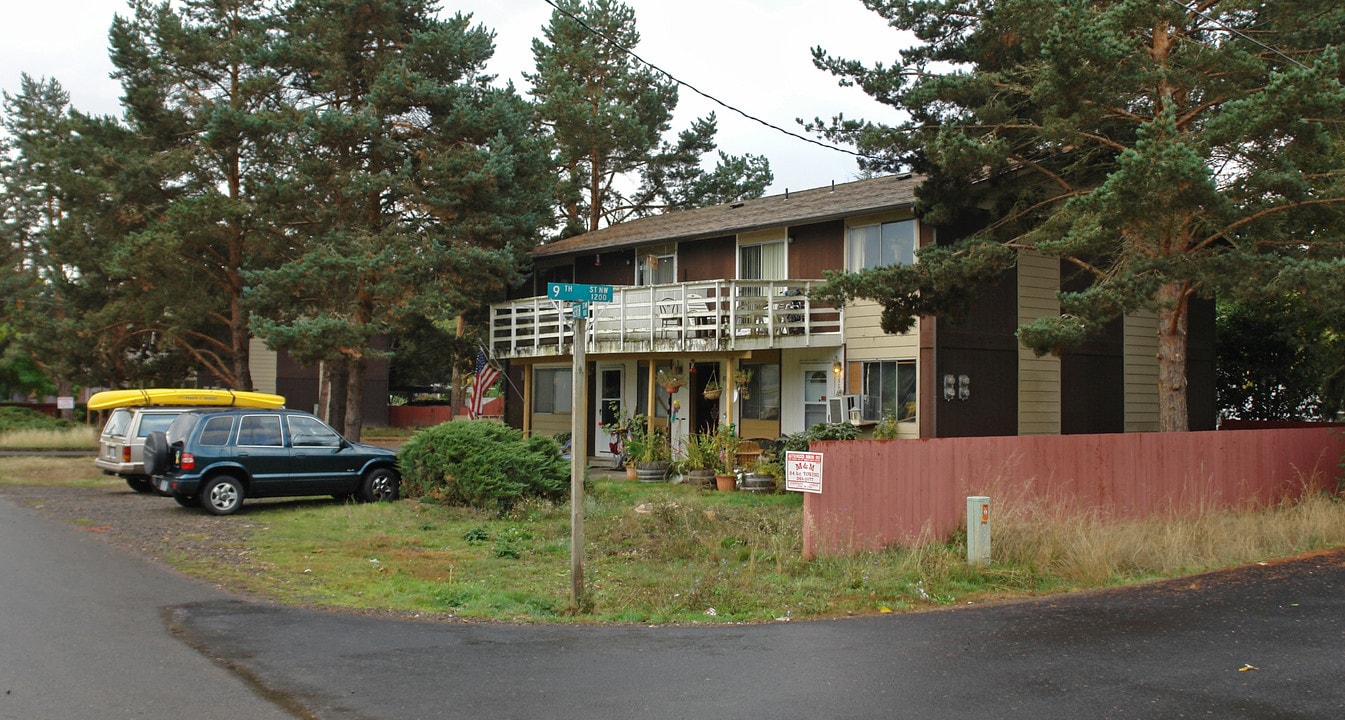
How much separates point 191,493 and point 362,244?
1053 cm

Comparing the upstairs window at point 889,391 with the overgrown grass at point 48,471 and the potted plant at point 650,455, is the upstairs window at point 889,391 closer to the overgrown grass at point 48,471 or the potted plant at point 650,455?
the potted plant at point 650,455

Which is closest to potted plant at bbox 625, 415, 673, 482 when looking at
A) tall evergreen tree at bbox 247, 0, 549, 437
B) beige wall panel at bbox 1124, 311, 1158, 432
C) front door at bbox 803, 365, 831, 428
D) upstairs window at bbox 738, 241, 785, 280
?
front door at bbox 803, 365, 831, 428

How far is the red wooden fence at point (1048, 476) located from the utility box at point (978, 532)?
0.83 meters

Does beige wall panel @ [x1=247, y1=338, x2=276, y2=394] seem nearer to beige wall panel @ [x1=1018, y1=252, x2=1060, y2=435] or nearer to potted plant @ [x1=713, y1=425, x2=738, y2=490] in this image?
potted plant @ [x1=713, y1=425, x2=738, y2=490]

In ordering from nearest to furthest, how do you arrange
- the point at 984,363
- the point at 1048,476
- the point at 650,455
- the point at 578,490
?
1. the point at 578,490
2. the point at 1048,476
3. the point at 984,363
4. the point at 650,455

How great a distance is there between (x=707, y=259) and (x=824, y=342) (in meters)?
4.93

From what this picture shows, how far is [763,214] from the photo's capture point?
24031 mm

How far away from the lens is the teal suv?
1606 cm

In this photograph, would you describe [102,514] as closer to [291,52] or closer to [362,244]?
[362,244]

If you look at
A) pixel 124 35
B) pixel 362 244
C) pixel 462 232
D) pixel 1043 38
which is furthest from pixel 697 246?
pixel 124 35

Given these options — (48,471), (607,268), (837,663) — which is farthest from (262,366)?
(837,663)

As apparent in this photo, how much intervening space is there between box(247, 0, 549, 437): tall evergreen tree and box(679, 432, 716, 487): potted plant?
8.07 meters

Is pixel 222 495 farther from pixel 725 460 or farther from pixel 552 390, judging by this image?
pixel 552 390

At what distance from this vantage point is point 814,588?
10523mm
